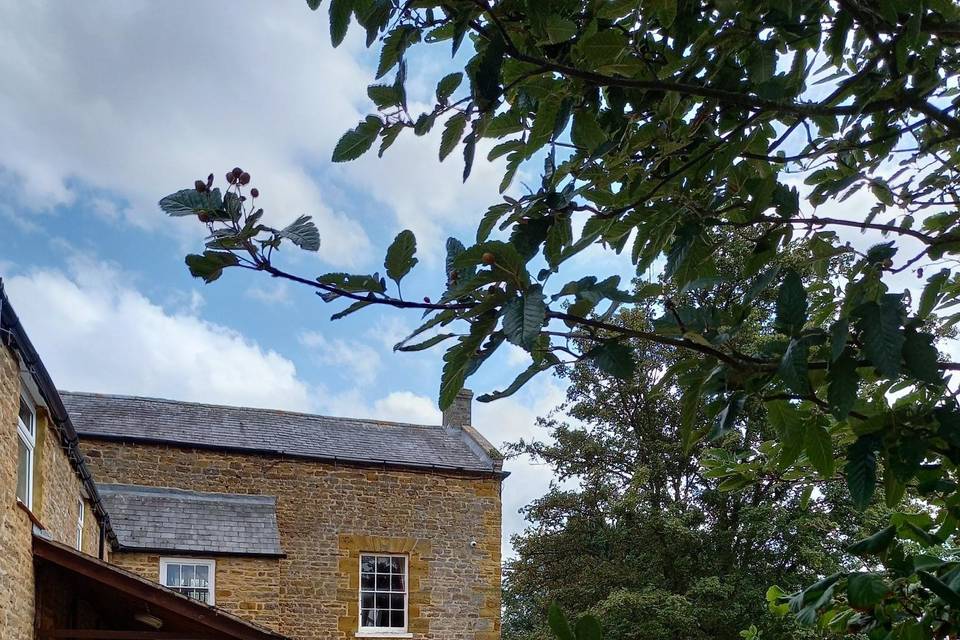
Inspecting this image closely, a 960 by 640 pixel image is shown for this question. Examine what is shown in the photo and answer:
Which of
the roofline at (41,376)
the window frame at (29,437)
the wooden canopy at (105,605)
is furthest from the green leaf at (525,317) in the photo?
the wooden canopy at (105,605)

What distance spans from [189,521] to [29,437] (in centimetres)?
709

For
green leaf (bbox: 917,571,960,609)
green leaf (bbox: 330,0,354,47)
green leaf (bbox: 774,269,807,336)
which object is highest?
green leaf (bbox: 330,0,354,47)

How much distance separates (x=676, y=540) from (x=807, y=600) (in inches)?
668

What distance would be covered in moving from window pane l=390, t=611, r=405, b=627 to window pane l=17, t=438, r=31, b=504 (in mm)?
9129

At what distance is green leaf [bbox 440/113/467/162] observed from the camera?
7.62ft

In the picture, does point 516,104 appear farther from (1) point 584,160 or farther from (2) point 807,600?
(2) point 807,600

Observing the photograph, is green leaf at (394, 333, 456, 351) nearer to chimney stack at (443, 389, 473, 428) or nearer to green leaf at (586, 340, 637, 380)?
green leaf at (586, 340, 637, 380)

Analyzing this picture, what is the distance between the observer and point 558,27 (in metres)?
2.09

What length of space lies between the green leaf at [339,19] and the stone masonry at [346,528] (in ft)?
45.6

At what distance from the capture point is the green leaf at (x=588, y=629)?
1579mm

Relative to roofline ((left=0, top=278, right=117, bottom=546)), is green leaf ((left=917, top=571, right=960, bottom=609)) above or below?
below

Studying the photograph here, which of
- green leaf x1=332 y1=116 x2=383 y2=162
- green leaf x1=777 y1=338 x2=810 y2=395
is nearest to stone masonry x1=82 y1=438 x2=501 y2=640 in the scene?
green leaf x1=332 y1=116 x2=383 y2=162

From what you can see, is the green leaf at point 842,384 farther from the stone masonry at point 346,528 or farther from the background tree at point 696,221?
the stone masonry at point 346,528

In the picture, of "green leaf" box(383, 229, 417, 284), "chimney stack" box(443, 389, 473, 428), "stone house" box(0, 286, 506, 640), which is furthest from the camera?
"chimney stack" box(443, 389, 473, 428)
